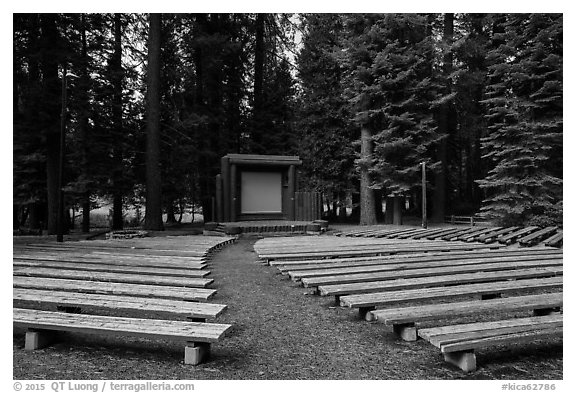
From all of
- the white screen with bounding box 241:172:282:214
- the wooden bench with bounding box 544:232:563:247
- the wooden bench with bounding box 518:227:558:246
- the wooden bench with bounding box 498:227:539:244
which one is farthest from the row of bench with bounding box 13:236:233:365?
the white screen with bounding box 241:172:282:214

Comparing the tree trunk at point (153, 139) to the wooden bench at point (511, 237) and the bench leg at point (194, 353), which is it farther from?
the bench leg at point (194, 353)

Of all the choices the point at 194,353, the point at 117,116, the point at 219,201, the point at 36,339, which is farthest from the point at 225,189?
the point at 194,353

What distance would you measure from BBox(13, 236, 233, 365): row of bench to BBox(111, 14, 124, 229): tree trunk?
9.79 meters

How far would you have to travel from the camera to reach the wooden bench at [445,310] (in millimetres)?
4023

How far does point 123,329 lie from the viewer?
11.6 feet

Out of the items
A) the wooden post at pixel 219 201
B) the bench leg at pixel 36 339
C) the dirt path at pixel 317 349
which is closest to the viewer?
the dirt path at pixel 317 349

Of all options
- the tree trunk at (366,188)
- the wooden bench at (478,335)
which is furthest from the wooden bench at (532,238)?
the tree trunk at (366,188)

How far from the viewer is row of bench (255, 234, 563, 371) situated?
11.6 feet

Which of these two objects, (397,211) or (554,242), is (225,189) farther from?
(554,242)

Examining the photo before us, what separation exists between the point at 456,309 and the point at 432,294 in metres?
0.59

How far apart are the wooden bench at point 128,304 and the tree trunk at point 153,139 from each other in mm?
12865

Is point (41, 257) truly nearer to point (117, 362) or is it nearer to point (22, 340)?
point (22, 340)

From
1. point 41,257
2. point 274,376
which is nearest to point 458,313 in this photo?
point 274,376

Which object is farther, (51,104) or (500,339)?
(51,104)
